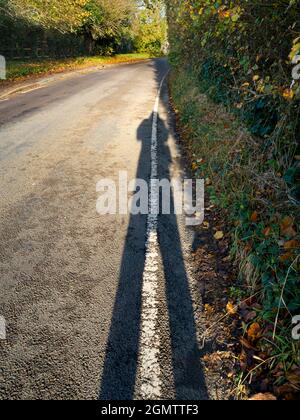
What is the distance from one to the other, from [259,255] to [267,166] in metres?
1.58

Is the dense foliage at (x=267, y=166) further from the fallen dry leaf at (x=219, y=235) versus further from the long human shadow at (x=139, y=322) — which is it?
the long human shadow at (x=139, y=322)

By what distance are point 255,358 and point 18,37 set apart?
2650cm

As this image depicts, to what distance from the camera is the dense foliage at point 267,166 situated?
2512mm

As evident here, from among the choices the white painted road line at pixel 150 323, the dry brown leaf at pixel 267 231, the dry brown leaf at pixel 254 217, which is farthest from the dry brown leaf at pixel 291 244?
the white painted road line at pixel 150 323

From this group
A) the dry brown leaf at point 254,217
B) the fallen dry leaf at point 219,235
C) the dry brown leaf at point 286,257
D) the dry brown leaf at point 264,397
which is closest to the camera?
the dry brown leaf at point 264,397

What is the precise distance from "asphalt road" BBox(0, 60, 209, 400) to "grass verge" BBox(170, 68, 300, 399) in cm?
46

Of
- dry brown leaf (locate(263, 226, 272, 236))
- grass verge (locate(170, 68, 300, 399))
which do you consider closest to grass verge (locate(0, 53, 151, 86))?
grass verge (locate(170, 68, 300, 399))

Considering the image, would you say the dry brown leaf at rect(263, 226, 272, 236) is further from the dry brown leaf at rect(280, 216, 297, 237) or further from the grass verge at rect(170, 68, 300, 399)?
the dry brown leaf at rect(280, 216, 297, 237)

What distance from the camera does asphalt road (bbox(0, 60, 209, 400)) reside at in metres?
2.16

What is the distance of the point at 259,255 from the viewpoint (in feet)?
9.59

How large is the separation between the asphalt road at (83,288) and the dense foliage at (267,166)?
706 mm

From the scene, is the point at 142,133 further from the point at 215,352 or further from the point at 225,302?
the point at 215,352

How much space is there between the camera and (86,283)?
2.99 m

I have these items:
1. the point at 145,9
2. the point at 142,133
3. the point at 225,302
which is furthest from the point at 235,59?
the point at 145,9
